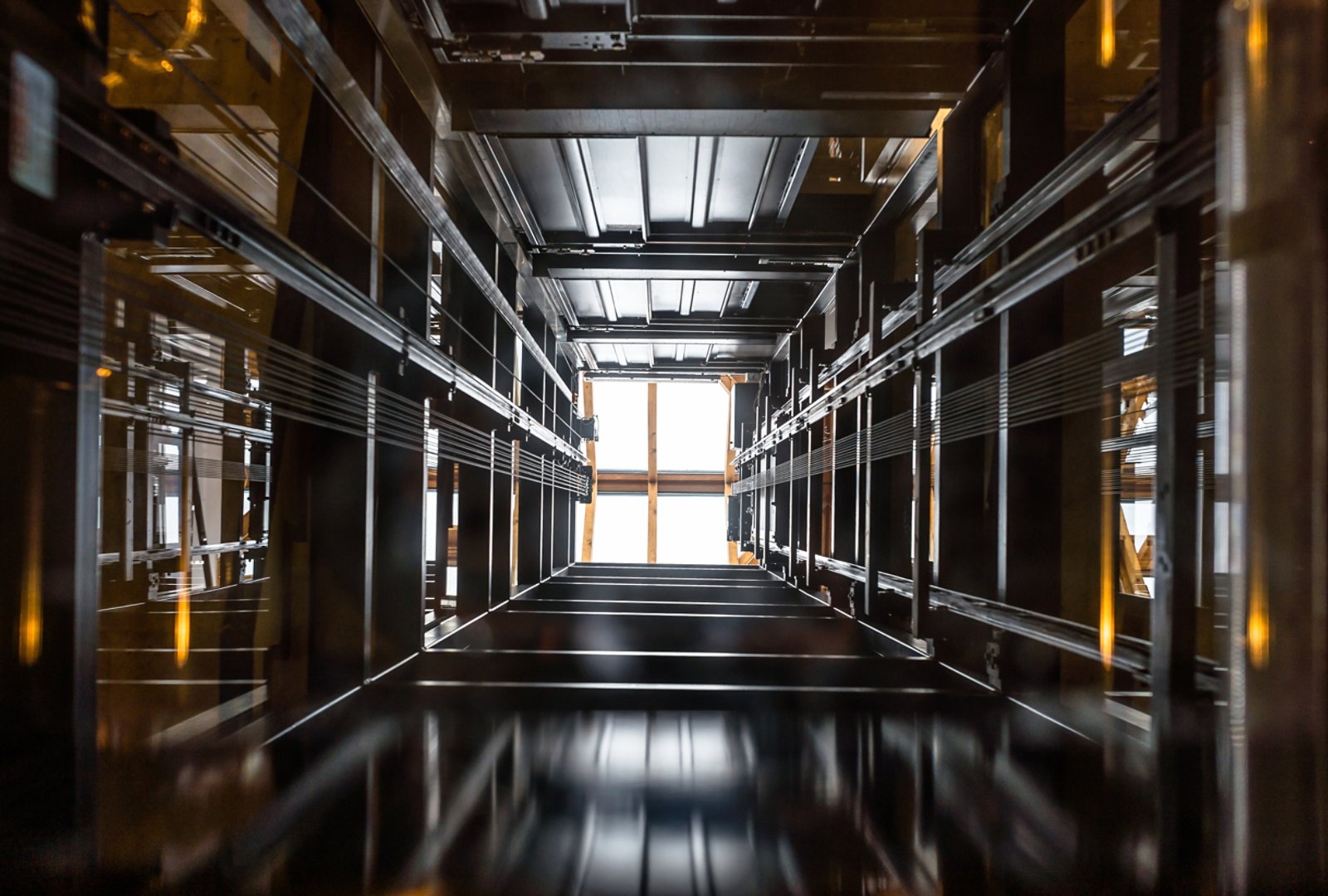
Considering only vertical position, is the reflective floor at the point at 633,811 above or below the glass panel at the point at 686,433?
below

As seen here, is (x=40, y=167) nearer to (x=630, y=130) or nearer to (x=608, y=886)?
(x=608, y=886)

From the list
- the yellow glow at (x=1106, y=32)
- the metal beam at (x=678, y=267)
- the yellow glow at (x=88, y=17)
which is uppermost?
the yellow glow at (x=1106, y=32)

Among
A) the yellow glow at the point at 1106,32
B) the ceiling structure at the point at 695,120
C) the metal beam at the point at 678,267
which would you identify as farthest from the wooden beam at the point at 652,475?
the yellow glow at the point at 1106,32

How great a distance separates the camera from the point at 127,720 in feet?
6.86

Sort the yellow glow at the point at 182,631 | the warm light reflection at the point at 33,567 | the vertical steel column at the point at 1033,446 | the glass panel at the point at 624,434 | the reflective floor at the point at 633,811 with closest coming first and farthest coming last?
the warm light reflection at the point at 33,567, the reflective floor at the point at 633,811, the vertical steel column at the point at 1033,446, the yellow glow at the point at 182,631, the glass panel at the point at 624,434

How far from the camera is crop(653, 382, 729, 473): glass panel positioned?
1366cm

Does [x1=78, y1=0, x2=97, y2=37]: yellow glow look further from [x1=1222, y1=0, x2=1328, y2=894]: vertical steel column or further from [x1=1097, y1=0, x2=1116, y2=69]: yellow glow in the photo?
[x1=1097, y1=0, x2=1116, y2=69]: yellow glow

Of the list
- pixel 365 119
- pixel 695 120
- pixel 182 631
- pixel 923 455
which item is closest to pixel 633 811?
pixel 923 455

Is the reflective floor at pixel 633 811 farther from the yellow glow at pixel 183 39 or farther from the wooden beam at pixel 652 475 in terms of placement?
the wooden beam at pixel 652 475

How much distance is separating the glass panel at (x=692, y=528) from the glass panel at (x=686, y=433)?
0.56 m

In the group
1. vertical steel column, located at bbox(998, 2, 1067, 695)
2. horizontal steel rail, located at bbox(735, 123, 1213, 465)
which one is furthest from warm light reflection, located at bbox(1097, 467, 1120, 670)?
horizontal steel rail, located at bbox(735, 123, 1213, 465)

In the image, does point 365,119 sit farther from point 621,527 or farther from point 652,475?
point 621,527

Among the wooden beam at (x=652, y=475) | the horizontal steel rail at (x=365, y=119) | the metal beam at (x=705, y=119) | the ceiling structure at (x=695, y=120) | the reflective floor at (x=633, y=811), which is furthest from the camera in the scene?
the wooden beam at (x=652, y=475)

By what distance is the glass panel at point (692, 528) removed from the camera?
13.8m
